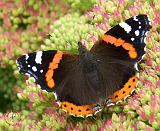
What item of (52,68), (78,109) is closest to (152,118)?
(78,109)

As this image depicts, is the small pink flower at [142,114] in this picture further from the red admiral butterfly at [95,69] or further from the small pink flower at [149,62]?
the small pink flower at [149,62]

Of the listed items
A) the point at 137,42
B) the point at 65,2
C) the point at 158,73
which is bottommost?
the point at 158,73

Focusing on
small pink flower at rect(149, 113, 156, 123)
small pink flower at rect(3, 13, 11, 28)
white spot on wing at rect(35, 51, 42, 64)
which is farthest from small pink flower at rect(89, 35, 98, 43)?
small pink flower at rect(3, 13, 11, 28)

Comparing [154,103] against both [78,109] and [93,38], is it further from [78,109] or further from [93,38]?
[93,38]

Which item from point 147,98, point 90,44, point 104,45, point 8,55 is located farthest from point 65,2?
point 147,98

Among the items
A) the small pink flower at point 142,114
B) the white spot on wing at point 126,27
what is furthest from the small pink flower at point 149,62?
the small pink flower at point 142,114

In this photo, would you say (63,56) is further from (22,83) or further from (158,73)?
(22,83)
